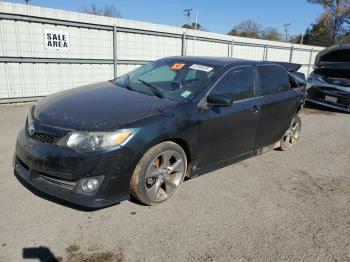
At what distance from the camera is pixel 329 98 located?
10.6 metres

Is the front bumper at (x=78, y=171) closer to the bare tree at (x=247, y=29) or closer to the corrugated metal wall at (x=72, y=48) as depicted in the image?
the corrugated metal wall at (x=72, y=48)

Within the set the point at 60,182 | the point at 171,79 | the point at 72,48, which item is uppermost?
the point at 72,48

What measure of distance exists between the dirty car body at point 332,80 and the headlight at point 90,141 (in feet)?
29.7

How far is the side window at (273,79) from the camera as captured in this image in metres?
5.00

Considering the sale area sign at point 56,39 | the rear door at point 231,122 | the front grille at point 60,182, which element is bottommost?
the front grille at point 60,182

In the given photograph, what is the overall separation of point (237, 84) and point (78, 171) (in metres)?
2.47

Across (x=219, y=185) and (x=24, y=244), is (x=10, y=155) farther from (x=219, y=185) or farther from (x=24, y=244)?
(x=219, y=185)

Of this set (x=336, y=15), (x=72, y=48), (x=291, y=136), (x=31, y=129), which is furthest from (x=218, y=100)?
(x=336, y=15)

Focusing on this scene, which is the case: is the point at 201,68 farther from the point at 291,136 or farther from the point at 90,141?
the point at 291,136

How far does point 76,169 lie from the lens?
3.10 meters

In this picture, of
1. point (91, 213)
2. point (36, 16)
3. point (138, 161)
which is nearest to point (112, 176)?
point (138, 161)

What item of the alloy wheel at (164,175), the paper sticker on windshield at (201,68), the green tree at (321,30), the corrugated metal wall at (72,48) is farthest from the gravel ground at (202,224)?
the green tree at (321,30)

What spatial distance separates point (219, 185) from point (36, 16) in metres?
6.85

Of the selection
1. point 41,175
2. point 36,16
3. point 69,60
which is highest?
point 36,16
